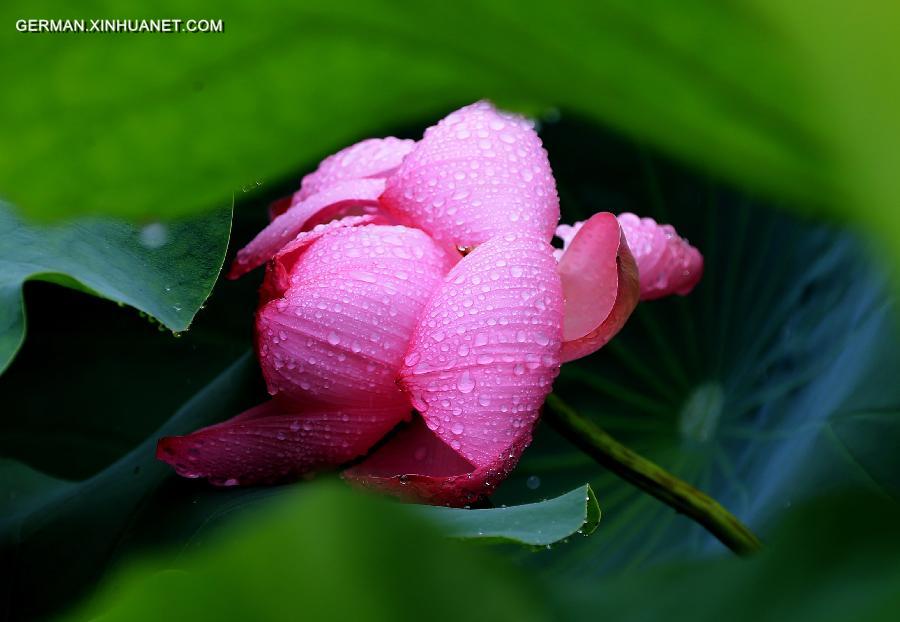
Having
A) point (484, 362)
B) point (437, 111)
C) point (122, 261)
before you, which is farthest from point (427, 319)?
point (437, 111)

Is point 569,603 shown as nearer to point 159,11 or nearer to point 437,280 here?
point 159,11

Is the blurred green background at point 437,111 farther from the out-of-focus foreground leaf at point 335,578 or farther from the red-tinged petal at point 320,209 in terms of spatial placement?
the red-tinged petal at point 320,209

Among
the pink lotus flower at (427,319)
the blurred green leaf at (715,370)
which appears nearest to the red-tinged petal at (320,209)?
the pink lotus flower at (427,319)

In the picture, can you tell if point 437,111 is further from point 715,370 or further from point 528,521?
point 715,370

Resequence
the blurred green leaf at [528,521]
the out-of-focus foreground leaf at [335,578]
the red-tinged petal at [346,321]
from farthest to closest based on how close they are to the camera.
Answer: the red-tinged petal at [346,321], the blurred green leaf at [528,521], the out-of-focus foreground leaf at [335,578]

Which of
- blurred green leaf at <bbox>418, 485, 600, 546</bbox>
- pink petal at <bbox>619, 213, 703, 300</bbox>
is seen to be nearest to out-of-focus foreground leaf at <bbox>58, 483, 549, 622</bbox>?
blurred green leaf at <bbox>418, 485, 600, 546</bbox>

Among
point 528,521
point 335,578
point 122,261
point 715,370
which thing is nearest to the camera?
point 335,578
